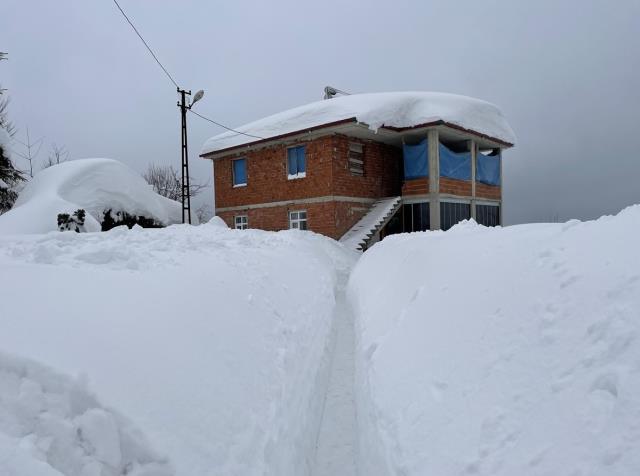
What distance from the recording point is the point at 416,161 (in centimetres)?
1543

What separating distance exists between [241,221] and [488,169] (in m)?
12.3

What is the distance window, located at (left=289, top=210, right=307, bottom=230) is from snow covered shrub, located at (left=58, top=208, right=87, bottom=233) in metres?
7.64

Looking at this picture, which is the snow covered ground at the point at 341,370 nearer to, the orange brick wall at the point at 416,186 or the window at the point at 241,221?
the orange brick wall at the point at 416,186

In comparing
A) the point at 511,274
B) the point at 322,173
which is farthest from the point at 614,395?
the point at 322,173

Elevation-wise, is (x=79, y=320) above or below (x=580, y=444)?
above

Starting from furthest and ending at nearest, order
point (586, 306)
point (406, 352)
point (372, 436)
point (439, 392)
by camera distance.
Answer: point (406, 352) < point (372, 436) < point (439, 392) < point (586, 306)

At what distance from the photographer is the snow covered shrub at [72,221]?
11.0 meters

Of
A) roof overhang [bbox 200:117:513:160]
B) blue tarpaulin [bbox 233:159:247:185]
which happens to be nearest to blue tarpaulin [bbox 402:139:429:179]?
roof overhang [bbox 200:117:513:160]

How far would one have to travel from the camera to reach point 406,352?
365 centimetres

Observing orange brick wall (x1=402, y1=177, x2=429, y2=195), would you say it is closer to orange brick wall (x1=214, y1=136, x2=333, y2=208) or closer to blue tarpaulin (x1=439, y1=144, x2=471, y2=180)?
blue tarpaulin (x1=439, y1=144, x2=471, y2=180)

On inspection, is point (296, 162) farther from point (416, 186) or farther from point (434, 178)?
point (434, 178)

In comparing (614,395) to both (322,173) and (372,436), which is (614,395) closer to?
(372,436)

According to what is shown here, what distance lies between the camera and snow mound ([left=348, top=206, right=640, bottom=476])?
6.25 ft

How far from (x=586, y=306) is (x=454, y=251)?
251cm
